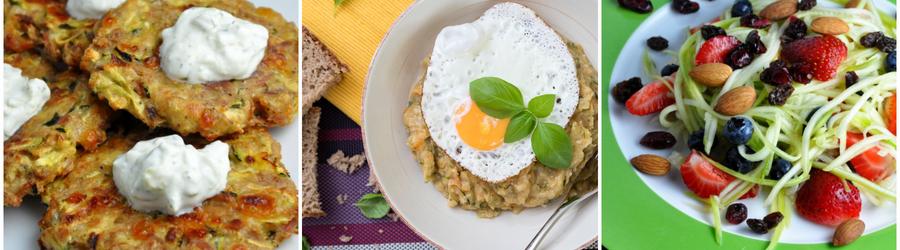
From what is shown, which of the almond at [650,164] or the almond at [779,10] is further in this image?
the almond at [779,10]

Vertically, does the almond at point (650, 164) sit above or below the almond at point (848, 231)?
above

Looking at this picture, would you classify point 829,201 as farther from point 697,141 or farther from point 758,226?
point 697,141

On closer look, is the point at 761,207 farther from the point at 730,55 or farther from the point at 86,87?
the point at 86,87

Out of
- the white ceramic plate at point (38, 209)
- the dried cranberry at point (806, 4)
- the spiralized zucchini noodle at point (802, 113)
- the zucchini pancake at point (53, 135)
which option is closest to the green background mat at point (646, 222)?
the spiralized zucchini noodle at point (802, 113)

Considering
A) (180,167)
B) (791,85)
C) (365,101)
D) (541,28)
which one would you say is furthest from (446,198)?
(791,85)

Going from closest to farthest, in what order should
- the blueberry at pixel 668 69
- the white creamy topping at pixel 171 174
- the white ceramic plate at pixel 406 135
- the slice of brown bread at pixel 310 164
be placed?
the white creamy topping at pixel 171 174 < the white ceramic plate at pixel 406 135 < the slice of brown bread at pixel 310 164 < the blueberry at pixel 668 69

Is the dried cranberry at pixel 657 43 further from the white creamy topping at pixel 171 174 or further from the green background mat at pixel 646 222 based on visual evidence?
the white creamy topping at pixel 171 174

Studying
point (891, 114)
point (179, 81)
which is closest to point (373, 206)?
point (179, 81)

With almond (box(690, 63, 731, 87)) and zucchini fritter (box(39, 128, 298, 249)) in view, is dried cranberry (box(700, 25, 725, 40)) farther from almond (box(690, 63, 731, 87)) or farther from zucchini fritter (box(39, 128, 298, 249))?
zucchini fritter (box(39, 128, 298, 249))
